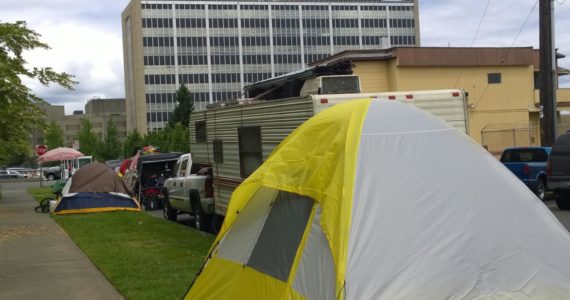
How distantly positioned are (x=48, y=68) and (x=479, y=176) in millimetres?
18225

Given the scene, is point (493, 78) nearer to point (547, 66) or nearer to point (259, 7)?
point (547, 66)

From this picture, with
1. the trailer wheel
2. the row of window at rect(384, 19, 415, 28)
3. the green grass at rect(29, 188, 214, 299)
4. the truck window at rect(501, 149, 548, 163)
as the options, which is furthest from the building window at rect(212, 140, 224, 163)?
the row of window at rect(384, 19, 415, 28)

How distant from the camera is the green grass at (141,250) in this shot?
28.4 feet

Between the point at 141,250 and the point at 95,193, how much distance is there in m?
8.12

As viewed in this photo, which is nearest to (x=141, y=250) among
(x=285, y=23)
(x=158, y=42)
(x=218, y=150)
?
(x=218, y=150)

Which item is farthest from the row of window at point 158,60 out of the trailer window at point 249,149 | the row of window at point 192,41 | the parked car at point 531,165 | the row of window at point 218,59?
the trailer window at point 249,149

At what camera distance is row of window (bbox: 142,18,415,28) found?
10569 centimetres

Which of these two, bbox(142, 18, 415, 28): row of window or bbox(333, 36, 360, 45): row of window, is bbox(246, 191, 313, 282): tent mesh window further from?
bbox(333, 36, 360, 45): row of window

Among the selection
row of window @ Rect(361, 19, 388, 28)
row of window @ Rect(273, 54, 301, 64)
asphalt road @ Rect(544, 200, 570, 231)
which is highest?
row of window @ Rect(361, 19, 388, 28)

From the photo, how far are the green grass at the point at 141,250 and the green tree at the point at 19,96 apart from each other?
312 centimetres

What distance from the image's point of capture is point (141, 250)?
11945 mm

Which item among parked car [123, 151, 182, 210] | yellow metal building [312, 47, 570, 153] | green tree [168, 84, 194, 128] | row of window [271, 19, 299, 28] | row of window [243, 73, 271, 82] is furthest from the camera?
row of window [271, 19, 299, 28]

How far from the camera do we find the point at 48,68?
69.8 feet

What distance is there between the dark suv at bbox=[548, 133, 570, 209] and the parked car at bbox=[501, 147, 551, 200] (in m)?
1.78
